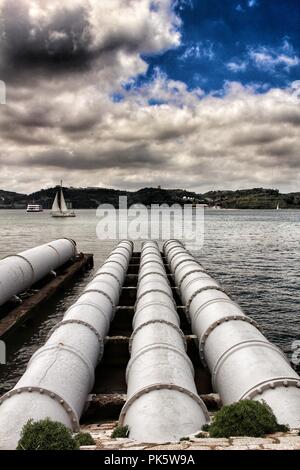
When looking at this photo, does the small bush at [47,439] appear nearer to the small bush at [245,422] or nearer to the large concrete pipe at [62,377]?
the large concrete pipe at [62,377]

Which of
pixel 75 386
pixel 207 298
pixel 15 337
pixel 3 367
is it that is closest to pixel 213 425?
pixel 75 386

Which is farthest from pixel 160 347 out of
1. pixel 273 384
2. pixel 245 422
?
pixel 245 422

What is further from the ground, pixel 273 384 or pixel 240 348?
pixel 240 348

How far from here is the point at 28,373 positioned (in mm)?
11492

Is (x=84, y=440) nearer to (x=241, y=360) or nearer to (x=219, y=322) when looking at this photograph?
(x=241, y=360)

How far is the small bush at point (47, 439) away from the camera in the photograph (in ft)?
23.3

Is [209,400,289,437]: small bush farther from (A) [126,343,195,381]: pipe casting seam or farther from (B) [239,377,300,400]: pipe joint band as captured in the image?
(A) [126,343,195,381]: pipe casting seam

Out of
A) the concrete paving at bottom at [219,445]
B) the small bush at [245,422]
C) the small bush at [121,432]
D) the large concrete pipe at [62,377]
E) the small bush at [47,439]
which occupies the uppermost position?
the concrete paving at bottom at [219,445]

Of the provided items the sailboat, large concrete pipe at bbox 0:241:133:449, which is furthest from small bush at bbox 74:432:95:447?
the sailboat

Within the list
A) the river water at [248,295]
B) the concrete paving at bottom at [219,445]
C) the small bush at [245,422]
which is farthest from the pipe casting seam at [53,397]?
the river water at [248,295]

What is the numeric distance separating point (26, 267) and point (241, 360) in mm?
21349

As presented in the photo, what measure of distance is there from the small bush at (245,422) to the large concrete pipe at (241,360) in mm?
1232

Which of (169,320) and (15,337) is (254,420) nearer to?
(169,320)

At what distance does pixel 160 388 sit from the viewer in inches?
400
